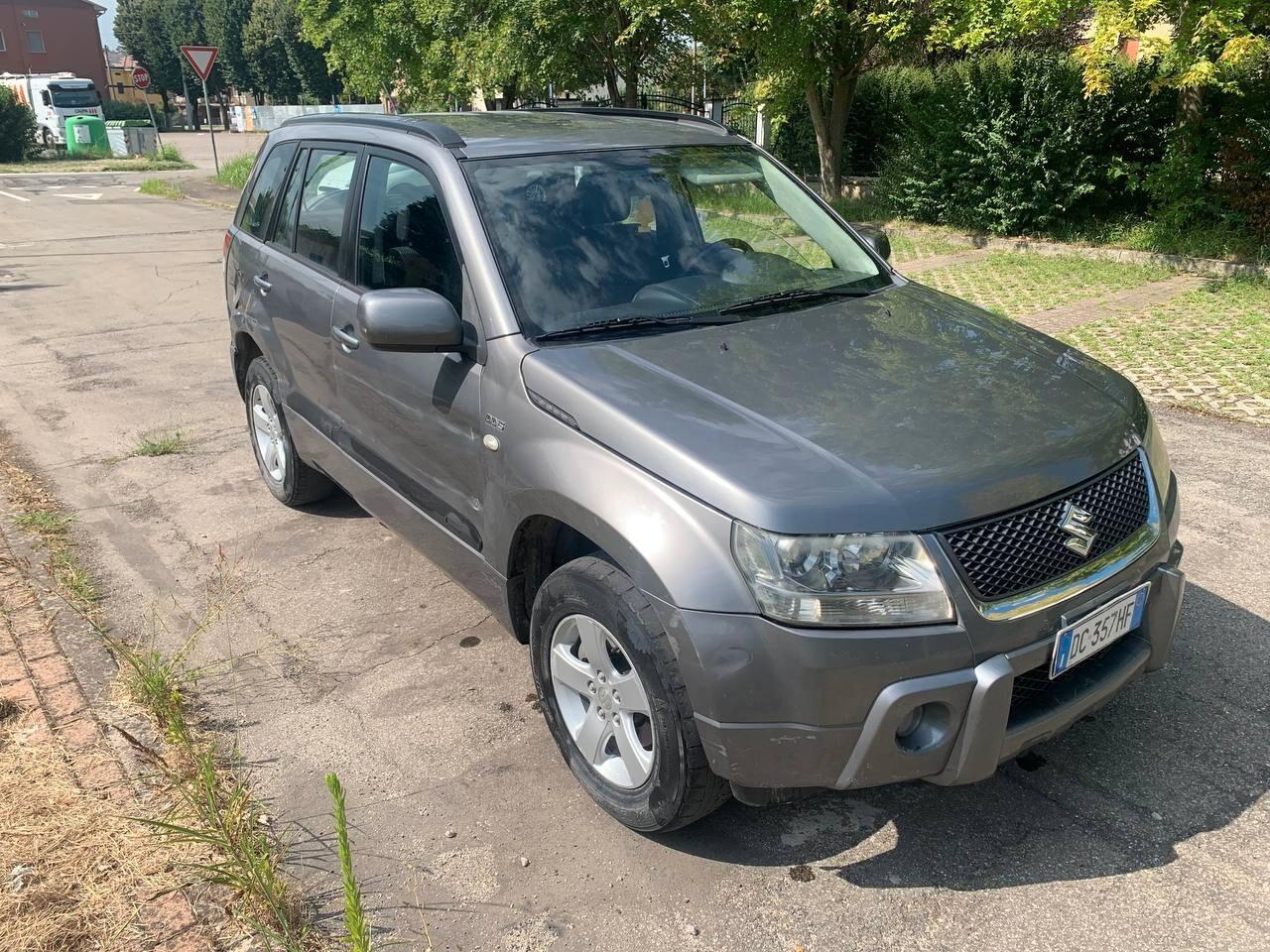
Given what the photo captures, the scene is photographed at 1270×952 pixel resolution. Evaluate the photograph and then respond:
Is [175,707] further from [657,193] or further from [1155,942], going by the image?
[1155,942]

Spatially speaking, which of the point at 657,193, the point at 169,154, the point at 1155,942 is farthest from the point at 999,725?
the point at 169,154

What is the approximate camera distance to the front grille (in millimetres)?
2514

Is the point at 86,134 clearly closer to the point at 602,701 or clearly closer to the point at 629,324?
the point at 629,324

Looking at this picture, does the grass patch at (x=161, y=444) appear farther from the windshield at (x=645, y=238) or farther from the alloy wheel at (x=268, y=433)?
the windshield at (x=645, y=238)

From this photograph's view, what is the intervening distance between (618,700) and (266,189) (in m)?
3.49

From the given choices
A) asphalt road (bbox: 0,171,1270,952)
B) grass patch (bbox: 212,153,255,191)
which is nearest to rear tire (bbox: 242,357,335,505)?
asphalt road (bbox: 0,171,1270,952)

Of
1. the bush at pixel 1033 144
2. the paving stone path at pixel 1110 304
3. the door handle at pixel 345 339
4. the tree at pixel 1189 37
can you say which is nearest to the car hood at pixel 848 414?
the door handle at pixel 345 339

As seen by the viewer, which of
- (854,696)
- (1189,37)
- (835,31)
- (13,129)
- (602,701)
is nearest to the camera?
(854,696)

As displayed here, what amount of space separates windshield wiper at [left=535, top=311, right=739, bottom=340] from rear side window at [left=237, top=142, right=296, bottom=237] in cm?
234

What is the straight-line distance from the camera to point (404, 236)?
3729 millimetres

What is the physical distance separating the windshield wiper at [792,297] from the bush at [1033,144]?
975 centimetres

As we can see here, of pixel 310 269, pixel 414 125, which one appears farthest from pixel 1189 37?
pixel 310 269

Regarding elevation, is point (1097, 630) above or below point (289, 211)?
below

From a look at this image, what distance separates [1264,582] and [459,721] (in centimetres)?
333
